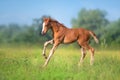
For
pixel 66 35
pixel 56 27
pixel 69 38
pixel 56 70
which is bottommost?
pixel 56 70

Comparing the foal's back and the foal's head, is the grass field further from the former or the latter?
the foal's head

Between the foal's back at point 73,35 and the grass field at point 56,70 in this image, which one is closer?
the grass field at point 56,70

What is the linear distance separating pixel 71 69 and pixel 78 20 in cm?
2671

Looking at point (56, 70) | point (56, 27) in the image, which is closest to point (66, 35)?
point (56, 27)

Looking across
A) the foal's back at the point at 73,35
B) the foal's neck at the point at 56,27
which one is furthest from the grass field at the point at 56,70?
the foal's neck at the point at 56,27

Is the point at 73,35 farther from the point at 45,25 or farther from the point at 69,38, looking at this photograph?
the point at 45,25

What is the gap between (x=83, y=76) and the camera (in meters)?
9.42

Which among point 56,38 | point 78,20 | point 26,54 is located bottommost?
point 78,20

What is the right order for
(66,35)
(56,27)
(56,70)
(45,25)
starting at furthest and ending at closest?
(66,35)
(56,27)
(45,25)
(56,70)

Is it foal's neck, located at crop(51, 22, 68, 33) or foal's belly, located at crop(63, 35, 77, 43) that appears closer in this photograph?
foal's neck, located at crop(51, 22, 68, 33)

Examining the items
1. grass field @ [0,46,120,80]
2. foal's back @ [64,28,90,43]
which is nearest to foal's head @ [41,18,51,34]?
foal's back @ [64,28,90,43]

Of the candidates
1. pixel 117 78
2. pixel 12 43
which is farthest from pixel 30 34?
pixel 117 78

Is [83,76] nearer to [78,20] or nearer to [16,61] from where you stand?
[16,61]

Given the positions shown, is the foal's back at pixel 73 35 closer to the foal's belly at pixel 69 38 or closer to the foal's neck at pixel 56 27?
the foal's belly at pixel 69 38
